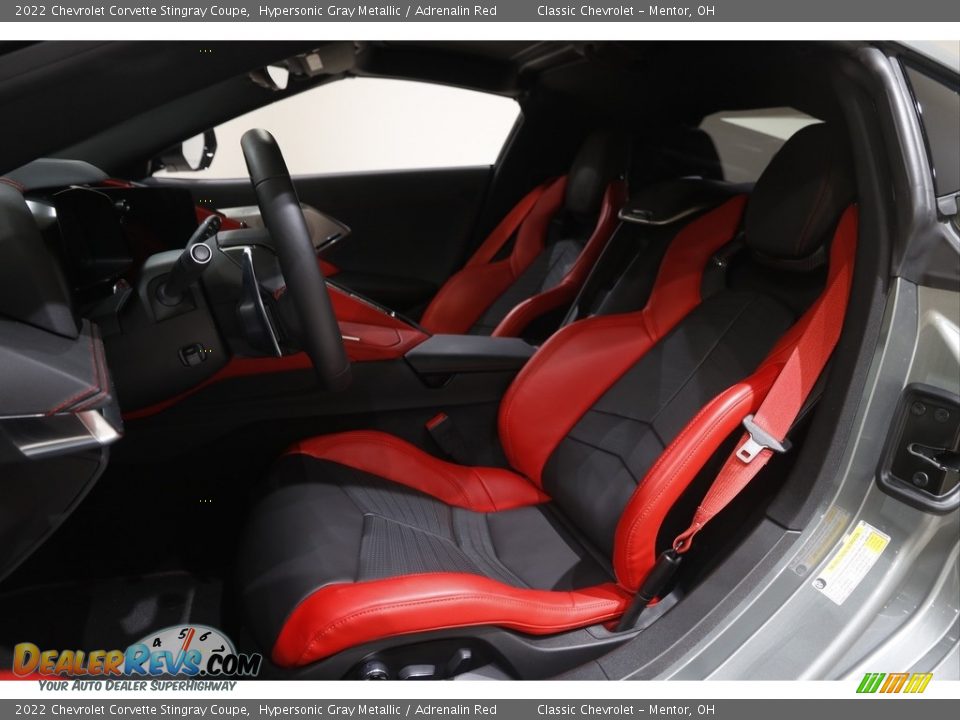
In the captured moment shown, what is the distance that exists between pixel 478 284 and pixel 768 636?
1403mm

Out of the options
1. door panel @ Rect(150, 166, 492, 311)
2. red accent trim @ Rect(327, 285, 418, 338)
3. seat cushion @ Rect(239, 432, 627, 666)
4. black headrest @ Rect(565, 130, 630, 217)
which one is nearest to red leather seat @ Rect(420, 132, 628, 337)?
black headrest @ Rect(565, 130, 630, 217)

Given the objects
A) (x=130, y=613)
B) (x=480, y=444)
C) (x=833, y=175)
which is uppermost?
(x=833, y=175)

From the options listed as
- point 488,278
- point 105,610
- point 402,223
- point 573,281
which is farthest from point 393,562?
point 402,223

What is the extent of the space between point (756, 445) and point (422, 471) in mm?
646

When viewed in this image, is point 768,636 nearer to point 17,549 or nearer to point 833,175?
point 833,175

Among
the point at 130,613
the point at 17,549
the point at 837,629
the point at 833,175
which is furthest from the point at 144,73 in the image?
the point at 837,629

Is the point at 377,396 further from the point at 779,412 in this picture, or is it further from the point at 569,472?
the point at 779,412

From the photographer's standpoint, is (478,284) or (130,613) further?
(478,284)

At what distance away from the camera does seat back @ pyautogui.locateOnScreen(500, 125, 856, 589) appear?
103 centimetres

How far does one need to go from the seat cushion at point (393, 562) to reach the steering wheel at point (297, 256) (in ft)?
0.92

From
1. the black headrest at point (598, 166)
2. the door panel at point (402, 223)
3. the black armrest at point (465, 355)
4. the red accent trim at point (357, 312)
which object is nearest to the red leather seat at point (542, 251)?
the black headrest at point (598, 166)

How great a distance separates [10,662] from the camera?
1.20 m

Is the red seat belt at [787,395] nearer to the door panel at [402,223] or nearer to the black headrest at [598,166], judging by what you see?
the black headrest at [598,166]

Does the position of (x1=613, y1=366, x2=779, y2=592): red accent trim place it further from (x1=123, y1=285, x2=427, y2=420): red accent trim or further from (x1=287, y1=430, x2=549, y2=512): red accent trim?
(x1=123, y1=285, x2=427, y2=420): red accent trim
